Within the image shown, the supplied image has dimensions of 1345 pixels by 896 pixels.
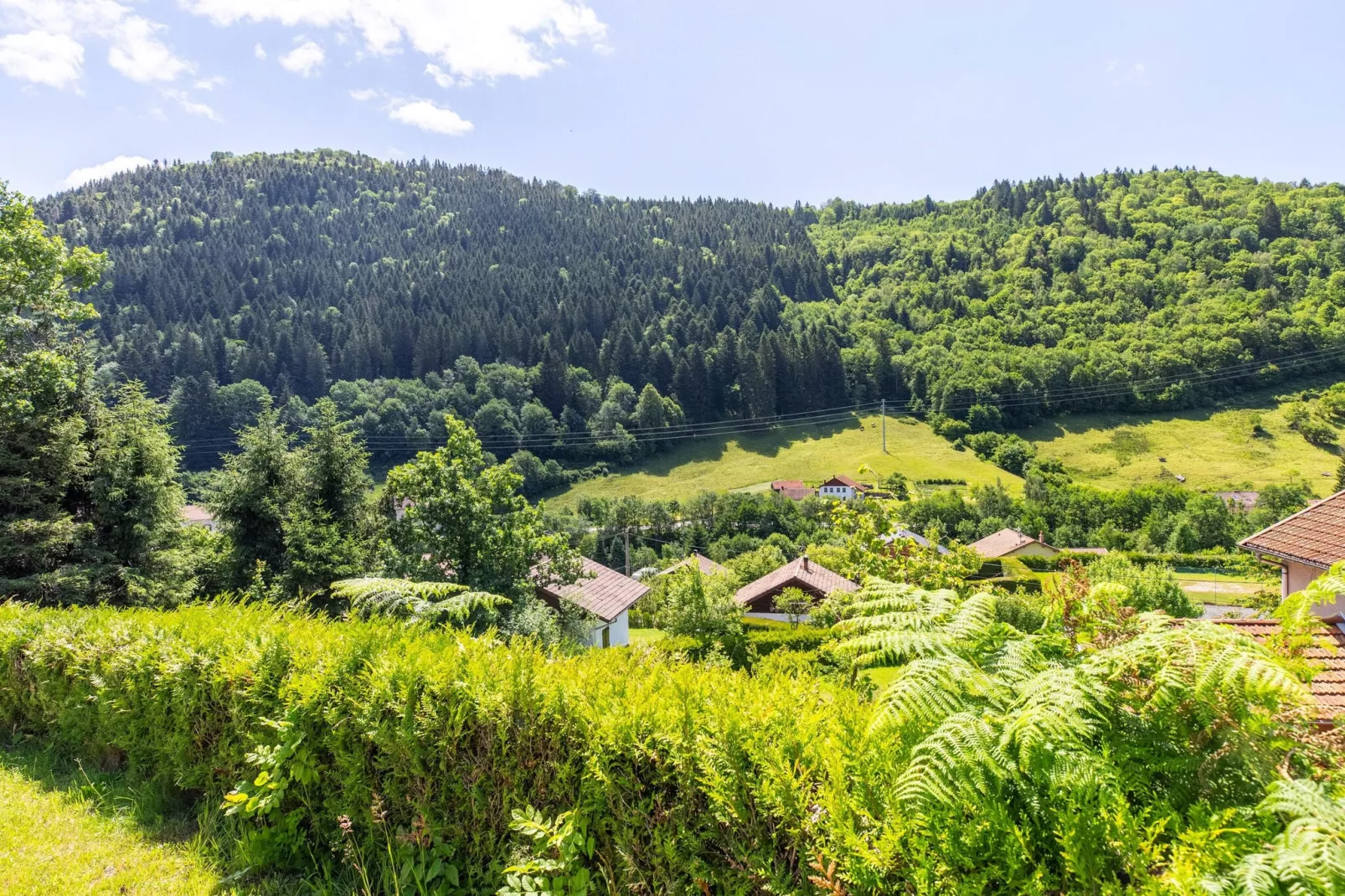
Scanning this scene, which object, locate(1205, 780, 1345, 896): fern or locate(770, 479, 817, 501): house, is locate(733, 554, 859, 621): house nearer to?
locate(1205, 780, 1345, 896): fern

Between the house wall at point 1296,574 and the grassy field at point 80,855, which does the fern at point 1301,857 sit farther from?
the house wall at point 1296,574

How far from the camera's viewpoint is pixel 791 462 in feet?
313

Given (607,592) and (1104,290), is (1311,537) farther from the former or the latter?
(1104,290)

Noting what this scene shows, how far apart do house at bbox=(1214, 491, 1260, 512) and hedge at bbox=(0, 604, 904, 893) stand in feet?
303

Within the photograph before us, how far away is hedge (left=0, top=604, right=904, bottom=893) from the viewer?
2.33 meters

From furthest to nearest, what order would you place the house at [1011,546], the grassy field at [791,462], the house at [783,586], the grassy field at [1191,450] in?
the grassy field at [791,462]
the grassy field at [1191,450]
the house at [1011,546]
the house at [783,586]

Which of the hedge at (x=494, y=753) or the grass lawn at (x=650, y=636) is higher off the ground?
the hedge at (x=494, y=753)

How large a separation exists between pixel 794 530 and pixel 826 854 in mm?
72085

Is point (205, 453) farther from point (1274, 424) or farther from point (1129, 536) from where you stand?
point (1274, 424)

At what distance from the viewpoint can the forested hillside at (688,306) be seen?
4003 inches

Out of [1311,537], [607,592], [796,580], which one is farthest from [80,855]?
[796,580]

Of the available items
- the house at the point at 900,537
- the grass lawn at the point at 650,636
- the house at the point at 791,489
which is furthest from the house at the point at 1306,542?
the house at the point at 791,489

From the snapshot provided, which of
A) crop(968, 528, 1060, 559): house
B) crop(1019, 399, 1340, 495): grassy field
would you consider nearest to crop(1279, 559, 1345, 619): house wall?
crop(968, 528, 1060, 559): house

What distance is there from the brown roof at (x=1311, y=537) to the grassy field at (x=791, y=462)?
7002cm
